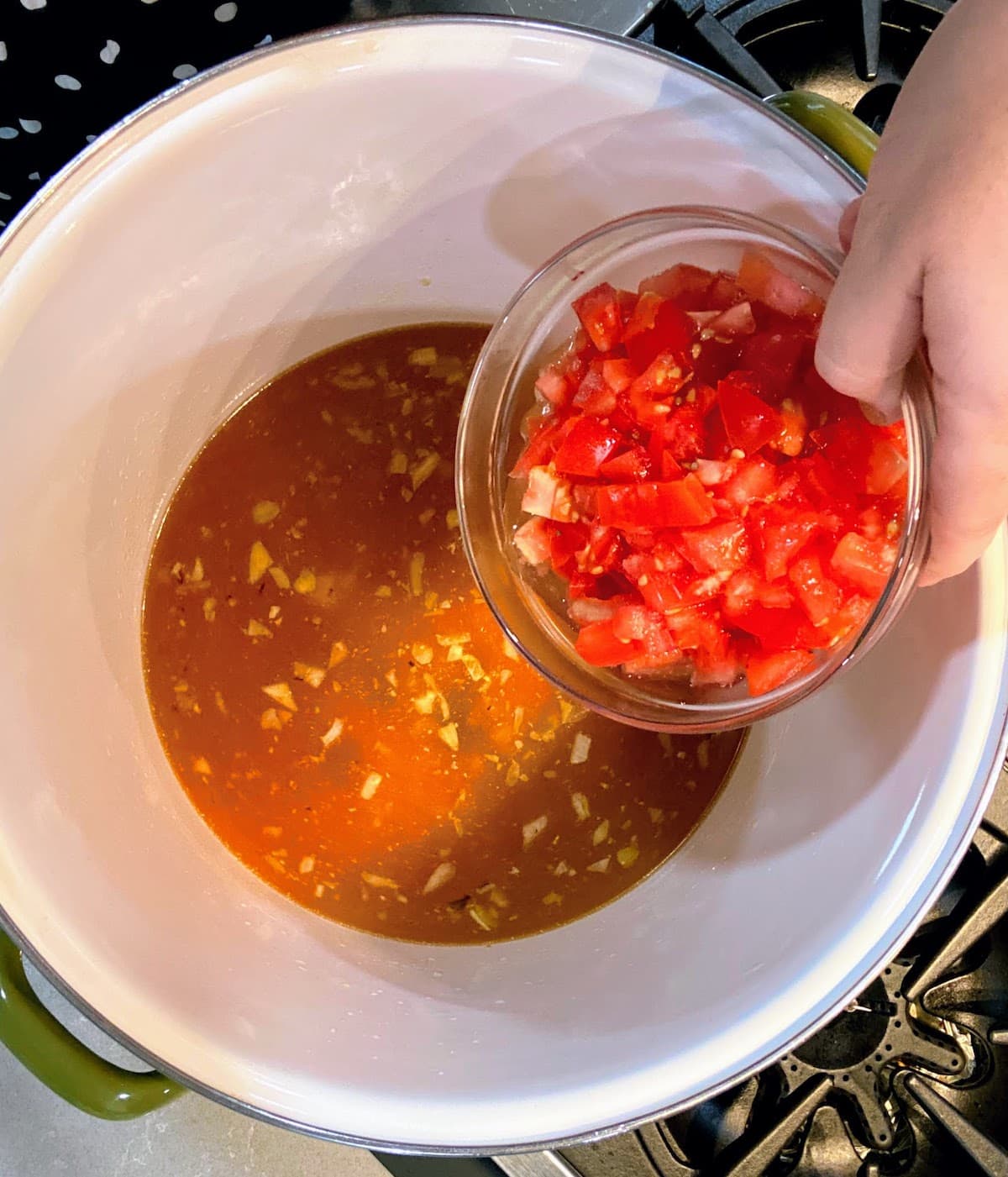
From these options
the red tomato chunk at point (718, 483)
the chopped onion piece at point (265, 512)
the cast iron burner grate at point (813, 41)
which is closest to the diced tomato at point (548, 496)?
the red tomato chunk at point (718, 483)

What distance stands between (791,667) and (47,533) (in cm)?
94

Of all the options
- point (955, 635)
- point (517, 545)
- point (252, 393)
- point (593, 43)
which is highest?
point (593, 43)

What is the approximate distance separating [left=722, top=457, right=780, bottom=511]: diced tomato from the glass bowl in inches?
7.6

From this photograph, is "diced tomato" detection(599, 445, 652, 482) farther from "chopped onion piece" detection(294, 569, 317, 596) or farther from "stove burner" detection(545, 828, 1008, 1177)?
"stove burner" detection(545, 828, 1008, 1177)

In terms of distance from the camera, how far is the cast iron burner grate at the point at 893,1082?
123 cm

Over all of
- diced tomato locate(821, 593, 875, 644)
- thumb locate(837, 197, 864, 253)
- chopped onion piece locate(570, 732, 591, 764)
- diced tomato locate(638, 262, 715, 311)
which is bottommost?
chopped onion piece locate(570, 732, 591, 764)

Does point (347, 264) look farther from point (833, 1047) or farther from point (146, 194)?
point (833, 1047)

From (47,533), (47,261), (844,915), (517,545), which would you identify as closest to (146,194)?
(47,261)

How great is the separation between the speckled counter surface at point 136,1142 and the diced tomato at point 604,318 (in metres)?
1.14

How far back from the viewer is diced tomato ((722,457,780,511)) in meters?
1.00

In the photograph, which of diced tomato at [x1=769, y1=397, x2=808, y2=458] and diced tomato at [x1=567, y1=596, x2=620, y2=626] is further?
diced tomato at [x1=567, y1=596, x2=620, y2=626]

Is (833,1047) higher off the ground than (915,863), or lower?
lower

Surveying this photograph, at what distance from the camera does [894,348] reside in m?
0.83

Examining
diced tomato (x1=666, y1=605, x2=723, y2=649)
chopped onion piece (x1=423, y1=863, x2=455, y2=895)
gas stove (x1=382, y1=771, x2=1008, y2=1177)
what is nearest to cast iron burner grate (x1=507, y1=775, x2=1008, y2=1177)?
gas stove (x1=382, y1=771, x2=1008, y2=1177)
